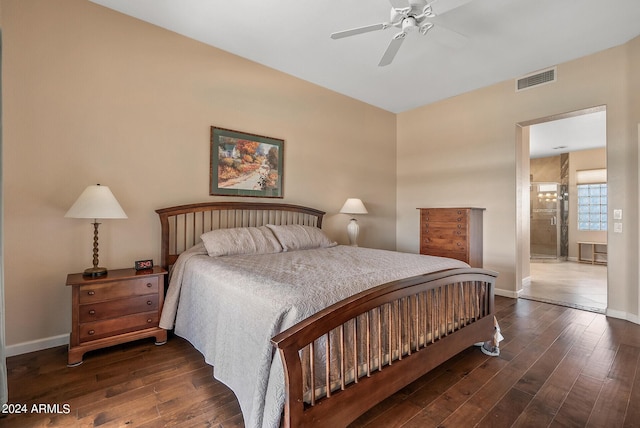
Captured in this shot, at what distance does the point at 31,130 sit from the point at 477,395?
12.6ft

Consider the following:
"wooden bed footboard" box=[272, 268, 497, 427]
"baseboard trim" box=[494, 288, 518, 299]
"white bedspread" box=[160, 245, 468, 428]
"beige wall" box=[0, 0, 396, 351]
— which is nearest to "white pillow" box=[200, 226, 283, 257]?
"white bedspread" box=[160, 245, 468, 428]

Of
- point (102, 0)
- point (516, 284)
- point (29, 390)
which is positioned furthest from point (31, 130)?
point (516, 284)

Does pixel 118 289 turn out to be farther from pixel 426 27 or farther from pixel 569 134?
pixel 569 134

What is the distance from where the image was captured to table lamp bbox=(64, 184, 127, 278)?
2.28 m

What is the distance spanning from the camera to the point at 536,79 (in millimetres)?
3852

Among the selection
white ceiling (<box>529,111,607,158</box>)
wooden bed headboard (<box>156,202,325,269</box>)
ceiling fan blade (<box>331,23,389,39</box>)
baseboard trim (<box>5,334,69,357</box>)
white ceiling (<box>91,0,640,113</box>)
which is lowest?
baseboard trim (<box>5,334,69,357</box>)

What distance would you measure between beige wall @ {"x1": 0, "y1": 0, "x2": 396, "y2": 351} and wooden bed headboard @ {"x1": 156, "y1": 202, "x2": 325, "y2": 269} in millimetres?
137

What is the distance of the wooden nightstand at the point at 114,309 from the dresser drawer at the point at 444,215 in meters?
3.59

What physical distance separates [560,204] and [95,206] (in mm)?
9457

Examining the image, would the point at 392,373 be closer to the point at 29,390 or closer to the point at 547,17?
the point at 29,390

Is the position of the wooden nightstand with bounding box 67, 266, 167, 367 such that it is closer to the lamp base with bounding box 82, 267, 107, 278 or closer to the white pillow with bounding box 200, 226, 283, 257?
the lamp base with bounding box 82, 267, 107, 278

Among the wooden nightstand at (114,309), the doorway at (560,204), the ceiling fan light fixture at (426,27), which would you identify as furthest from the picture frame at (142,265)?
the doorway at (560,204)

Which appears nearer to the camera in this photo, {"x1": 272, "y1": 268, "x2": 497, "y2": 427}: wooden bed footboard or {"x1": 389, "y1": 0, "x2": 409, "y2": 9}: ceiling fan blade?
{"x1": 272, "y1": 268, "x2": 497, "y2": 427}: wooden bed footboard

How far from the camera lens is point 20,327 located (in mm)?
2385
